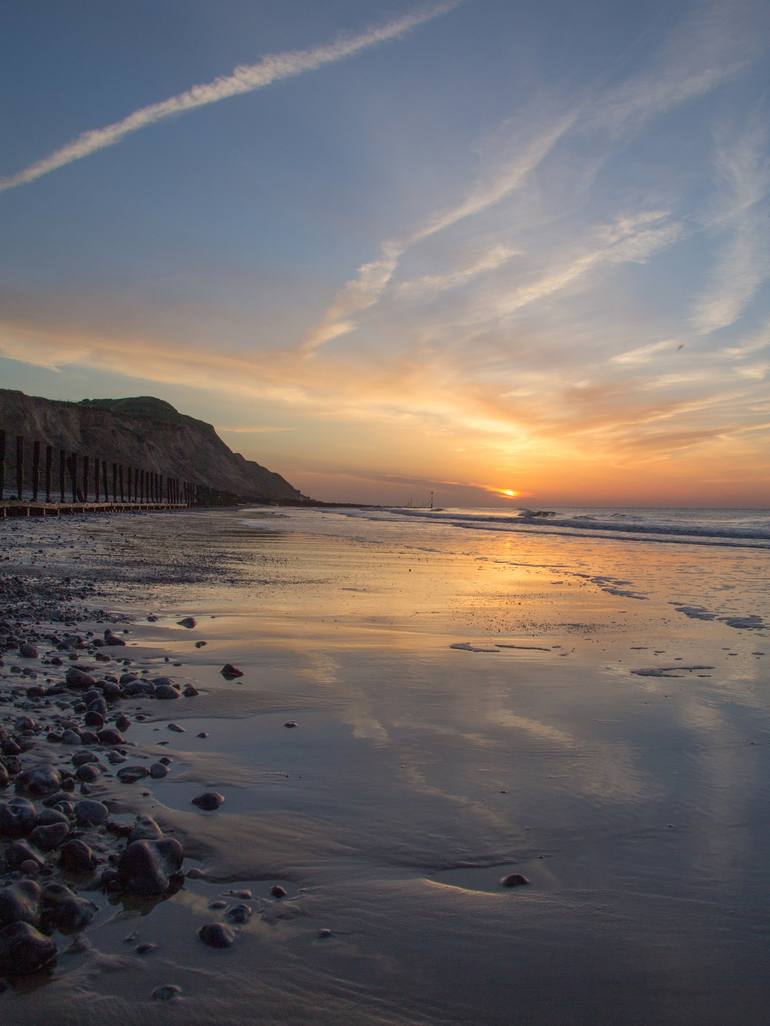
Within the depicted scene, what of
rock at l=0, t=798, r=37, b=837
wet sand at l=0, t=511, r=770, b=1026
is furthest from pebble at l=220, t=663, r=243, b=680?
rock at l=0, t=798, r=37, b=837

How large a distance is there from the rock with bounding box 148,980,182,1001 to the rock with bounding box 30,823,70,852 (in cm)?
87

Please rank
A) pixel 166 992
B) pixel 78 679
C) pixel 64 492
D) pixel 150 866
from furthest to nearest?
1. pixel 64 492
2. pixel 78 679
3. pixel 150 866
4. pixel 166 992

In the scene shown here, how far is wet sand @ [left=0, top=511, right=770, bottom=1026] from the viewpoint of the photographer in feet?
6.26

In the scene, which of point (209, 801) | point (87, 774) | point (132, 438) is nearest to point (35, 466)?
point (87, 774)

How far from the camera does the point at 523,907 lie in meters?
2.33

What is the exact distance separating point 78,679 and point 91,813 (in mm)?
2106

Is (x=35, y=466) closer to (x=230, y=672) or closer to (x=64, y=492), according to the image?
(x=64, y=492)

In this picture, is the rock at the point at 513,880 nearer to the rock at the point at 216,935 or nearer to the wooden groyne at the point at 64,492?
the rock at the point at 216,935

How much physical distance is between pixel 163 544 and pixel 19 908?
16.6 m

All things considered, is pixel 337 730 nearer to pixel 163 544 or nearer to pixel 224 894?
pixel 224 894

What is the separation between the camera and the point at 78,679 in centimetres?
472

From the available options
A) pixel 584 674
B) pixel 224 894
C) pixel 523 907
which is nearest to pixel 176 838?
pixel 224 894

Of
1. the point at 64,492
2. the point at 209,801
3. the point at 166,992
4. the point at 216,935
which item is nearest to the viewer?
the point at 166,992

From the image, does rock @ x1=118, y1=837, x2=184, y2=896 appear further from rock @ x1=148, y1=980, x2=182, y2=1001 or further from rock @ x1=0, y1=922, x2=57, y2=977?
rock @ x1=148, y1=980, x2=182, y2=1001
